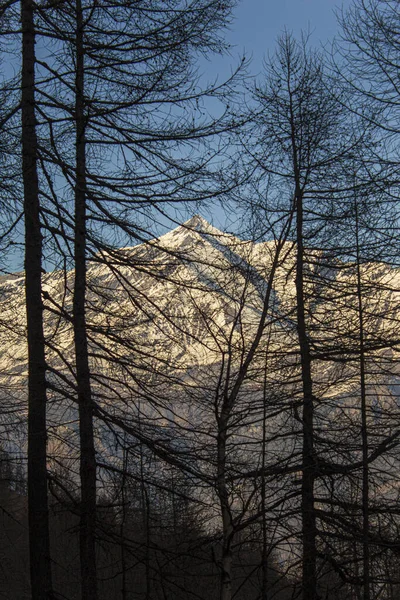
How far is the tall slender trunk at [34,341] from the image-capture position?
6801 millimetres

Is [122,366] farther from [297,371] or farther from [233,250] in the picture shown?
[297,371]

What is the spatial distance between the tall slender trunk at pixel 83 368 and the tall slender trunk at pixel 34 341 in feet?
1.24

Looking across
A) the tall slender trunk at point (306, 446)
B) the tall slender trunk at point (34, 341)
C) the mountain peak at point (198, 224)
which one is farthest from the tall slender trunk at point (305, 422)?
the tall slender trunk at point (34, 341)

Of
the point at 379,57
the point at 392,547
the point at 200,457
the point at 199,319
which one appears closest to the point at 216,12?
the point at 379,57

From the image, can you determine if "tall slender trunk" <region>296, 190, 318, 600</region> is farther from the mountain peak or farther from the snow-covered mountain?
the mountain peak

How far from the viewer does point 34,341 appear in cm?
717

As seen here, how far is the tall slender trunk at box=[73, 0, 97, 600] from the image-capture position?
6906mm

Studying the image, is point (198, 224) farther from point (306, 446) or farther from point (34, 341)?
point (306, 446)

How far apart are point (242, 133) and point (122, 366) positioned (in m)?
2.79

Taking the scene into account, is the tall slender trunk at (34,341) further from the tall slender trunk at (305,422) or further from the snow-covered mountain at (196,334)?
the tall slender trunk at (305,422)

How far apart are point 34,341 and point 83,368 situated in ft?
2.02

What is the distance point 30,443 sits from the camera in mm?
6992

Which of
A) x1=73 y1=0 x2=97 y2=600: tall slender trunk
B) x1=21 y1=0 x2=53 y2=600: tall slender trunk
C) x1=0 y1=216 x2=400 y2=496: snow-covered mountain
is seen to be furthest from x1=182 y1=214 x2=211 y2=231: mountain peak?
x1=21 y1=0 x2=53 y2=600: tall slender trunk

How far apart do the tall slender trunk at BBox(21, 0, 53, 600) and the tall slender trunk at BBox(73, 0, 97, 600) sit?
0.38m
